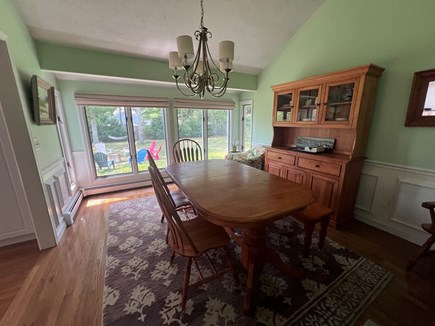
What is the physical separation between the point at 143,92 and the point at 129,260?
Answer: 291 centimetres

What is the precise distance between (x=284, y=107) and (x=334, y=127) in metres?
0.93

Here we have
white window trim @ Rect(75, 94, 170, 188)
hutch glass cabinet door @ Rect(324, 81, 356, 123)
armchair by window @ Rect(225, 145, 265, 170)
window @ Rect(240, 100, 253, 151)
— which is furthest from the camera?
window @ Rect(240, 100, 253, 151)

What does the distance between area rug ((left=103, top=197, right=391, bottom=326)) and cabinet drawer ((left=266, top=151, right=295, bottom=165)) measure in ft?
3.69

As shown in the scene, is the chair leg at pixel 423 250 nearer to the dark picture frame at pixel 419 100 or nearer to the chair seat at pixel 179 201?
the dark picture frame at pixel 419 100

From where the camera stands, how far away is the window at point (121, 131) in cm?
321

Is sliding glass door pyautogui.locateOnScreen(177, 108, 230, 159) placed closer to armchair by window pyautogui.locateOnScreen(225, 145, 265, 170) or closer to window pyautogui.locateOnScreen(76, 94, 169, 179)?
window pyautogui.locateOnScreen(76, 94, 169, 179)

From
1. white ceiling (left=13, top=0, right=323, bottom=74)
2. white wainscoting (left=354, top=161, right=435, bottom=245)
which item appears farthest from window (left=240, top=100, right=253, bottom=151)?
white wainscoting (left=354, top=161, right=435, bottom=245)

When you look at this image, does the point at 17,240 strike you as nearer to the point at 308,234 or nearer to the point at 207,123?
the point at 308,234

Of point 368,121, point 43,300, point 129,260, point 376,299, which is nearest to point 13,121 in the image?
point 43,300

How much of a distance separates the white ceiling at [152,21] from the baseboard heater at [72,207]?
86.6 inches

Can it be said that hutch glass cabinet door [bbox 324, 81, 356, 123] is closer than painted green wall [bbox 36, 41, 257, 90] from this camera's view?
Yes

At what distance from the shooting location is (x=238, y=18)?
2.40 meters

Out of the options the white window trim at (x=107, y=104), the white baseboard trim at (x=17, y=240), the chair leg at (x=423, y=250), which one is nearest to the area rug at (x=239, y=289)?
the chair leg at (x=423, y=250)

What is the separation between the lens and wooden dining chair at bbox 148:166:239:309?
115 cm
